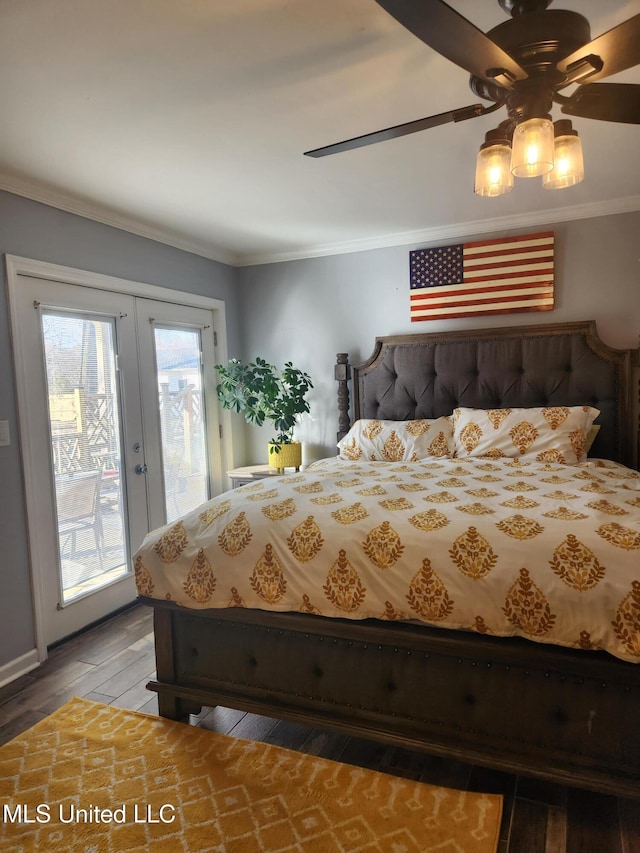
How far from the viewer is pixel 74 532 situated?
2969mm

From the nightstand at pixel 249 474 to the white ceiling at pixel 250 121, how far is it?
177cm

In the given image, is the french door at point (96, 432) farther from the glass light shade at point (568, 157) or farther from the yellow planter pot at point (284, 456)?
the glass light shade at point (568, 157)

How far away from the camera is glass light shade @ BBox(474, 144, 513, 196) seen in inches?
63.0

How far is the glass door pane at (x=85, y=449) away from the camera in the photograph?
2.86 metres

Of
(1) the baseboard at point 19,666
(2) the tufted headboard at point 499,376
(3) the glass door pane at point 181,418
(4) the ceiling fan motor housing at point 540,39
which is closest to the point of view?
(4) the ceiling fan motor housing at point 540,39

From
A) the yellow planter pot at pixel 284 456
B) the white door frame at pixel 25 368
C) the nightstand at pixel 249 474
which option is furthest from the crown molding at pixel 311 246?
the nightstand at pixel 249 474

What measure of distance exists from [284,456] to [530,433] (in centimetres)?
180

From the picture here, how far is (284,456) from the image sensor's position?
4.03 meters

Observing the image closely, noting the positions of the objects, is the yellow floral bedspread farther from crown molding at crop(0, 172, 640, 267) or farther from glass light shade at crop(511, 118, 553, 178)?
crown molding at crop(0, 172, 640, 267)

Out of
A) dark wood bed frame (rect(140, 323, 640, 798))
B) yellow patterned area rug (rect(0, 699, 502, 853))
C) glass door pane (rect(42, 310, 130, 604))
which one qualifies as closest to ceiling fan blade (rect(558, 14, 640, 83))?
dark wood bed frame (rect(140, 323, 640, 798))

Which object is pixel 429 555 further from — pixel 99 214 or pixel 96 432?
pixel 99 214

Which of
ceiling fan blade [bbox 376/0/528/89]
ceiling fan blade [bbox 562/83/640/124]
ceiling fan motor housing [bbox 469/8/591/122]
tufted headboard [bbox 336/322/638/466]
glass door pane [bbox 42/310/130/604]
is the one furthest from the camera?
tufted headboard [bbox 336/322/638/466]

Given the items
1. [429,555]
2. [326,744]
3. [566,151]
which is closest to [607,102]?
[566,151]

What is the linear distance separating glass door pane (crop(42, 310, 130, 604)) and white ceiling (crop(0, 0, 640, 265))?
2.40ft
